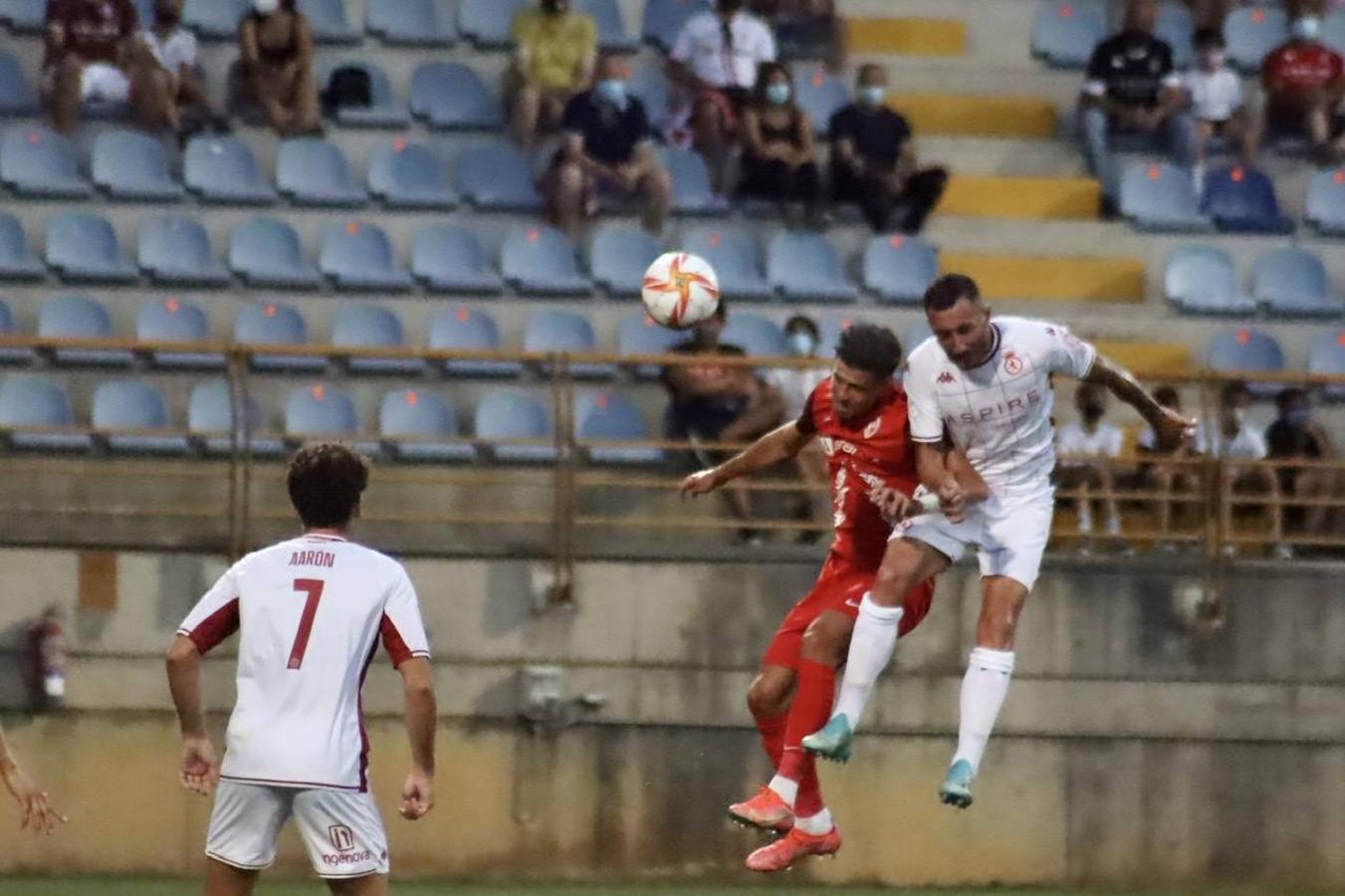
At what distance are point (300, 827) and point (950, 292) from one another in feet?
11.2

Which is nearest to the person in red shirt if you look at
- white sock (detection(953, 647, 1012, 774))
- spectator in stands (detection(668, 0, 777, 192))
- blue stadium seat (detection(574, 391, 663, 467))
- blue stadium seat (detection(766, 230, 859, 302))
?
white sock (detection(953, 647, 1012, 774))

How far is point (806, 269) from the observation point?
1688cm

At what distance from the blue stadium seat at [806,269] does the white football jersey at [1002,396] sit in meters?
6.76

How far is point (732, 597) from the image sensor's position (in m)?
13.7

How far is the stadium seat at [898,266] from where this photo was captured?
16.7 metres

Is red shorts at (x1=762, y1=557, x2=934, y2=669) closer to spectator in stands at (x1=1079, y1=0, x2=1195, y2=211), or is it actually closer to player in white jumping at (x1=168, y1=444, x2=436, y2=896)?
player in white jumping at (x1=168, y1=444, x2=436, y2=896)

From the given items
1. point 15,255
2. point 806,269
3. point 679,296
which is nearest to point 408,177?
point 15,255

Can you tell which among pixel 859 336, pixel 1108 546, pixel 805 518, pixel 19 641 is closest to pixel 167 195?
pixel 19 641

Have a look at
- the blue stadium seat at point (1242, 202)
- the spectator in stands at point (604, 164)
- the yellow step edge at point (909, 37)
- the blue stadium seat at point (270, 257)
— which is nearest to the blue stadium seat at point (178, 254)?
the blue stadium seat at point (270, 257)

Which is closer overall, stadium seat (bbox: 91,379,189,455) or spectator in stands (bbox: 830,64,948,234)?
stadium seat (bbox: 91,379,189,455)

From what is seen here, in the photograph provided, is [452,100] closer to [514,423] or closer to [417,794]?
[514,423]

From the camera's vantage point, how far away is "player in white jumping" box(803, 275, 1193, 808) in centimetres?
952

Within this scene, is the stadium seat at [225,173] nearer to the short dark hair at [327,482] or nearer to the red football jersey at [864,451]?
the red football jersey at [864,451]

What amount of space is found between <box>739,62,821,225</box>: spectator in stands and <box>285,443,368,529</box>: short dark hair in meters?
9.91
